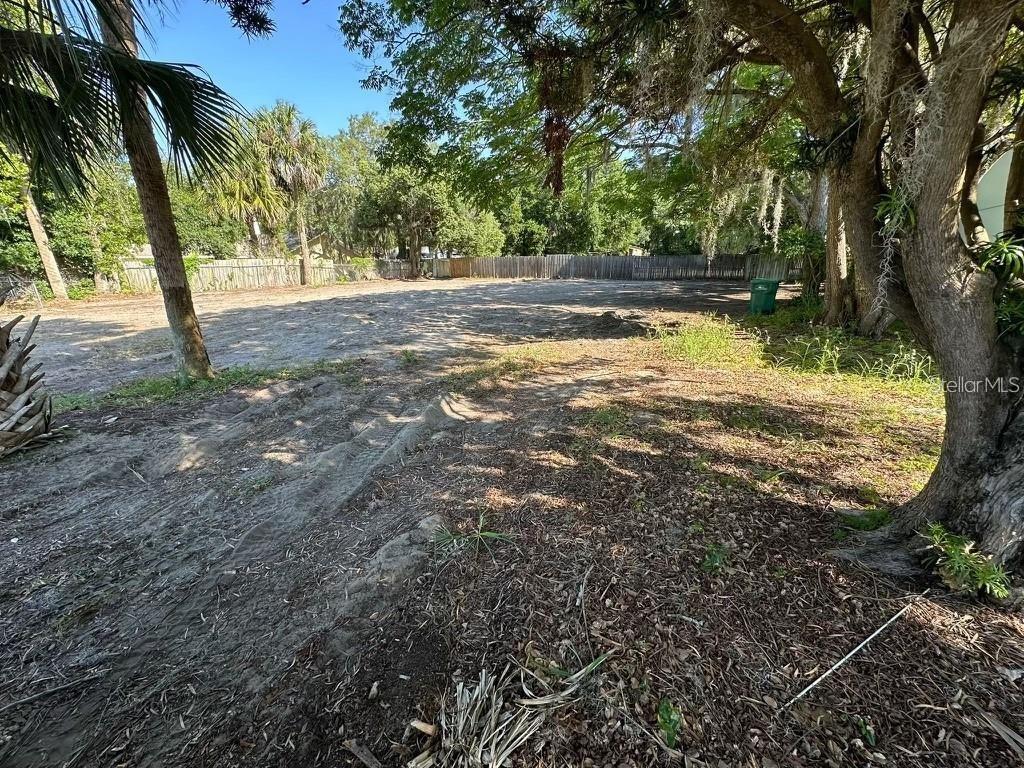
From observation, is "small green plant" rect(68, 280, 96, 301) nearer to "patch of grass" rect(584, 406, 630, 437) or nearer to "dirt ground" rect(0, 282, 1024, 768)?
"dirt ground" rect(0, 282, 1024, 768)

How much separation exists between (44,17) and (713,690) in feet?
14.0

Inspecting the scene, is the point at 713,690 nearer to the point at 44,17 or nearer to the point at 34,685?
the point at 34,685

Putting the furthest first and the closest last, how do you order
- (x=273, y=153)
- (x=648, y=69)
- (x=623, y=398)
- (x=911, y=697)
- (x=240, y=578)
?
(x=273, y=153)
(x=623, y=398)
(x=648, y=69)
(x=240, y=578)
(x=911, y=697)

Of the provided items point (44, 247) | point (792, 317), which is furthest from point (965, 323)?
point (44, 247)

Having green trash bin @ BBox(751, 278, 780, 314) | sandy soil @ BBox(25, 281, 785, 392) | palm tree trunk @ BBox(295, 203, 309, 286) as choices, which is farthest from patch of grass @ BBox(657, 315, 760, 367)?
palm tree trunk @ BBox(295, 203, 309, 286)

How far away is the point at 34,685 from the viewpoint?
57.7 inches

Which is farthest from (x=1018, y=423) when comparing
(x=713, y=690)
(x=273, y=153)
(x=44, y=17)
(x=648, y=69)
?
(x=273, y=153)

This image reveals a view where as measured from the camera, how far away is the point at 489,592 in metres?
1.77

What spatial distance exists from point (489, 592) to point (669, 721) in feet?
2.58

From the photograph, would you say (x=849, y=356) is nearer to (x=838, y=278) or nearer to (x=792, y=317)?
(x=838, y=278)

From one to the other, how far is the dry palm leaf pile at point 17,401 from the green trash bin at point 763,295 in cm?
1033

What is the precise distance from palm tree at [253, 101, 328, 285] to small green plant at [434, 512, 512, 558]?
66.1 ft

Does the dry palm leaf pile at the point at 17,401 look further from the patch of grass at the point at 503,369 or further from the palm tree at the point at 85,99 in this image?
the patch of grass at the point at 503,369

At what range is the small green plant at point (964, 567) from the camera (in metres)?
1.44
